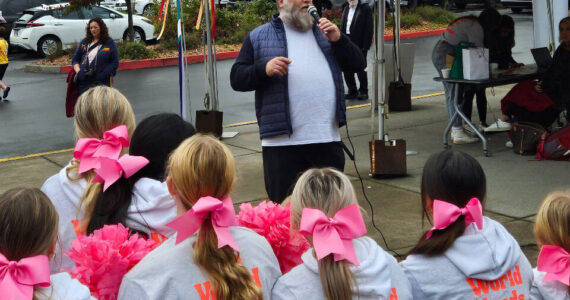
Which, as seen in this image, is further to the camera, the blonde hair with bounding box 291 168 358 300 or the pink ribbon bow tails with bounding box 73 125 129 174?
the pink ribbon bow tails with bounding box 73 125 129 174

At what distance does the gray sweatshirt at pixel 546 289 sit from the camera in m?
2.66

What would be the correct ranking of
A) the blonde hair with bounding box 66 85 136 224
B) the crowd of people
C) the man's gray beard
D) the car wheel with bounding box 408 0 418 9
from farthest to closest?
the car wheel with bounding box 408 0 418 9
the man's gray beard
the blonde hair with bounding box 66 85 136 224
the crowd of people

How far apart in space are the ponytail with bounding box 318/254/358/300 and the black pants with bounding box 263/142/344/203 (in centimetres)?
236

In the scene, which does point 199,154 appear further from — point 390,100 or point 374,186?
point 390,100

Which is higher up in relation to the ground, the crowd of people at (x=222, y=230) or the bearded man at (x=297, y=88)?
the bearded man at (x=297, y=88)

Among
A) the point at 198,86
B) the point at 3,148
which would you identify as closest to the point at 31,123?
the point at 3,148

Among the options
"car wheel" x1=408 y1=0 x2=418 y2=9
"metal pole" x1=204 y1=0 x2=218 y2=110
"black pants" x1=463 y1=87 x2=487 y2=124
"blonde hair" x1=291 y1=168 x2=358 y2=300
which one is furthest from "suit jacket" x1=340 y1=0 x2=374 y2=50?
"car wheel" x1=408 y1=0 x2=418 y2=9

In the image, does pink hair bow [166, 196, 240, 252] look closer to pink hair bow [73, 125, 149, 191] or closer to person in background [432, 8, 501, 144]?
pink hair bow [73, 125, 149, 191]

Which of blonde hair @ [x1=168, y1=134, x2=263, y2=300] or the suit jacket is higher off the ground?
the suit jacket

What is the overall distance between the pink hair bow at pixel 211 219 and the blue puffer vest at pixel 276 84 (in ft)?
7.68

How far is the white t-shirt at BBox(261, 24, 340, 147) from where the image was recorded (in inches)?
187

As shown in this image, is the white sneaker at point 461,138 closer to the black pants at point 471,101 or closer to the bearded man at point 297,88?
the black pants at point 471,101

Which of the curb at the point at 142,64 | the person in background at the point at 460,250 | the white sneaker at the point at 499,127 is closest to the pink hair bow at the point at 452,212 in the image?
the person in background at the point at 460,250

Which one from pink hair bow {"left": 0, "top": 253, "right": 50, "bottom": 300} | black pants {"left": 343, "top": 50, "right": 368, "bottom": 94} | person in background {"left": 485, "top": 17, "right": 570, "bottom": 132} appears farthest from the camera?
black pants {"left": 343, "top": 50, "right": 368, "bottom": 94}
